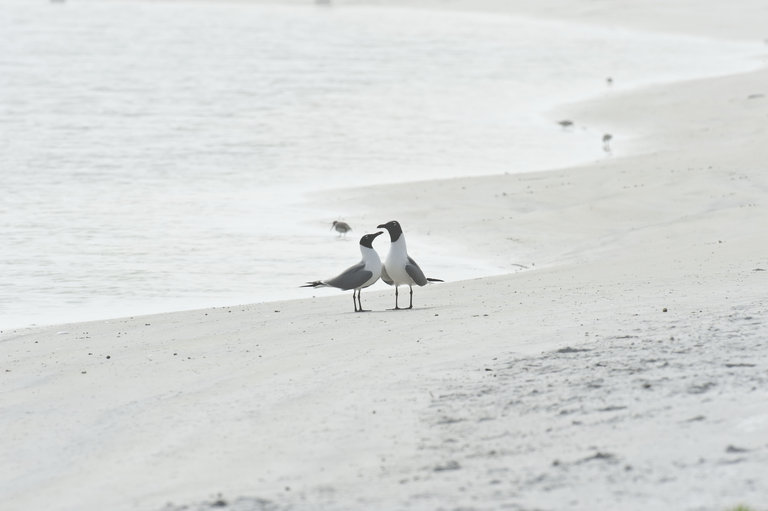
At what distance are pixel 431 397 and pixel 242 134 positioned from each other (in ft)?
69.5

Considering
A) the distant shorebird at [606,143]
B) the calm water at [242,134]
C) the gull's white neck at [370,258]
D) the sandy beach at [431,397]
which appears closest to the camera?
the sandy beach at [431,397]

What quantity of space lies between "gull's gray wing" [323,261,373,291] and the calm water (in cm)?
222

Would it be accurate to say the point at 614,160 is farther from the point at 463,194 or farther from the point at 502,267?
the point at 502,267

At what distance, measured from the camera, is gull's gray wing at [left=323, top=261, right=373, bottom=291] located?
10.6m

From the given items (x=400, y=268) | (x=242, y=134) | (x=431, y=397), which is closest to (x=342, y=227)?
(x=400, y=268)

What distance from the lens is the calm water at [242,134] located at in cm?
1428

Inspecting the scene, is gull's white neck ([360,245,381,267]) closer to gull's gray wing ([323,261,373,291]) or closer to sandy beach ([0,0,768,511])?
gull's gray wing ([323,261,373,291])

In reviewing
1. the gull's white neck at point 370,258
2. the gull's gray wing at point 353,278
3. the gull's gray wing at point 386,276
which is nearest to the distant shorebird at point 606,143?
the gull's gray wing at point 386,276

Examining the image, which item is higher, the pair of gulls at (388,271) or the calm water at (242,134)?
the calm water at (242,134)

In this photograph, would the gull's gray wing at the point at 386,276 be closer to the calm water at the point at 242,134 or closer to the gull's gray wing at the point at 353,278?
the gull's gray wing at the point at 353,278

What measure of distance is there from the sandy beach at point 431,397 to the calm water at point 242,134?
250 centimetres

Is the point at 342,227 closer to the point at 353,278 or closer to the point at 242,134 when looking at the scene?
the point at 353,278

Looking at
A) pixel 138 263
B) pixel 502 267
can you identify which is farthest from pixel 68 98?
pixel 502 267

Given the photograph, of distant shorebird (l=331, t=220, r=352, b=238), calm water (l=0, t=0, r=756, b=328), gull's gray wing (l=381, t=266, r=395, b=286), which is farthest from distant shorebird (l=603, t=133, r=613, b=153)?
gull's gray wing (l=381, t=266, r=395, b=286)
